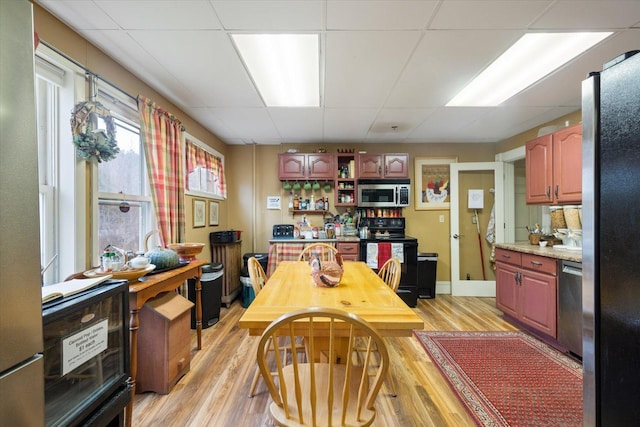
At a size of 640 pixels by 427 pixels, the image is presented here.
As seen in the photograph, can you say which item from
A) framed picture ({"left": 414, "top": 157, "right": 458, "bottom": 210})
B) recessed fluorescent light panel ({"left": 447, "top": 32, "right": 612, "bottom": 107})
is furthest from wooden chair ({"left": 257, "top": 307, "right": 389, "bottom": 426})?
framed picture ({"left": 414, "top": 157, "right": 458, "bottom": 210})

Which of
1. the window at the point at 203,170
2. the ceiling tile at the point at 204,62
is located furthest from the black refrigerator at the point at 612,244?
the window at the point at 203,170

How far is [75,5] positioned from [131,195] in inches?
52.6

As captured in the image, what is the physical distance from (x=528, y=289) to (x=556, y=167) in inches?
53.1

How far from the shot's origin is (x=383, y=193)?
4.10 metres

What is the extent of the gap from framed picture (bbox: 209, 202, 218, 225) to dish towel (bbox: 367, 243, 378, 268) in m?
2.30

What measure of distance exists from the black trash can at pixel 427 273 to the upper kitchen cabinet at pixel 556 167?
1462 mm

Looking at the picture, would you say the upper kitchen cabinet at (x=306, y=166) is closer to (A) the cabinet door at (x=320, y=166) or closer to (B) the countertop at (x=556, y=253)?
Result: (A) the cabinet door at (x=320, y=166)

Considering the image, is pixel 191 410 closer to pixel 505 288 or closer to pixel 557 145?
pixel 505 288

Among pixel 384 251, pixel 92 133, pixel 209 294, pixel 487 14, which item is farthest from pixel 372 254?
pixel 92 133

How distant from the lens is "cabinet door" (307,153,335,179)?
414cm

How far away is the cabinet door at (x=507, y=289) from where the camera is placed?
298 cm

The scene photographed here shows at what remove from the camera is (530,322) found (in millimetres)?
2771

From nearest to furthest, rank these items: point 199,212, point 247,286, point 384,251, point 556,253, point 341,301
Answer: point 341,301
point 556,253
point 199,212
point 247,286
point 384,251

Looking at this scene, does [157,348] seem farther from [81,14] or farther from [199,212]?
[81,14]
